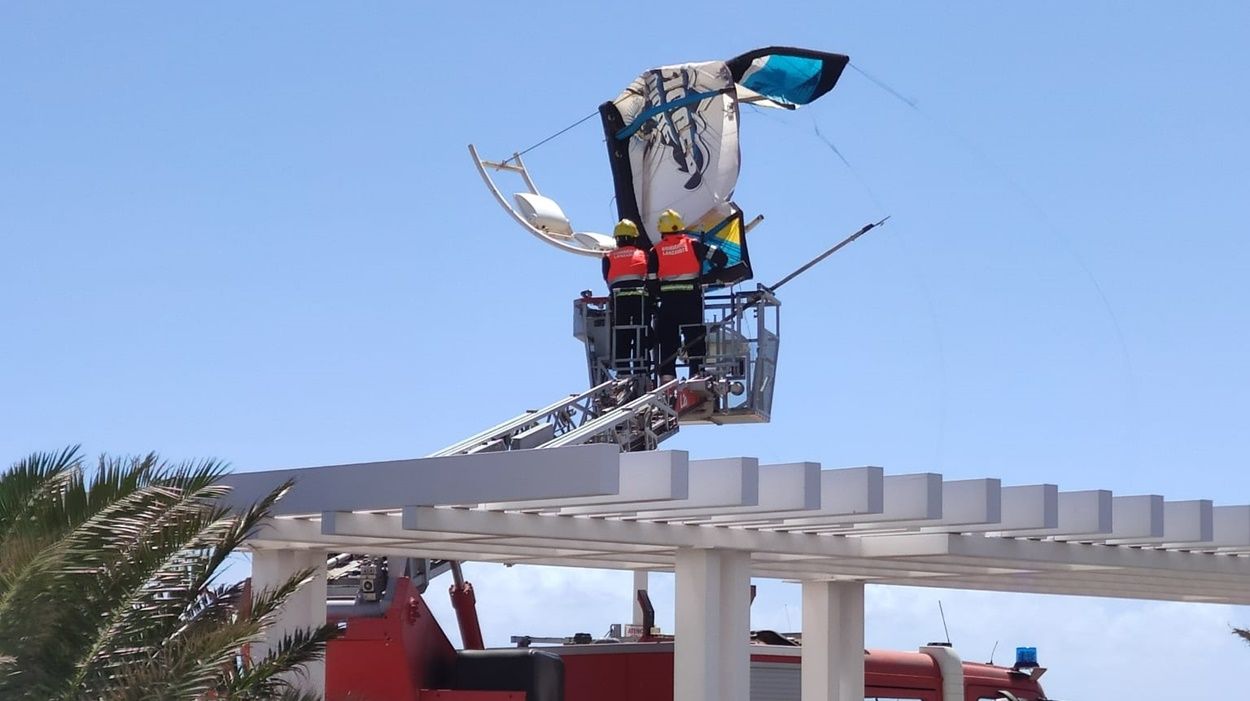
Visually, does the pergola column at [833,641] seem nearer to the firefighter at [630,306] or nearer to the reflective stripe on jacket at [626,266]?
the firefighter at [630,306]

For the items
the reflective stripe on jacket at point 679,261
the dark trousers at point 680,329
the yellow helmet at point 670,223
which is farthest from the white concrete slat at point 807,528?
the yellow helmet at point 670,223

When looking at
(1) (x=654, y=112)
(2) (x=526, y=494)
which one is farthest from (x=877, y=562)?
(1) (x=654, y=112)

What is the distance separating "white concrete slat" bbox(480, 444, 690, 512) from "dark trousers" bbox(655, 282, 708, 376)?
1213cm

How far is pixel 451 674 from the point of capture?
60.6 feet

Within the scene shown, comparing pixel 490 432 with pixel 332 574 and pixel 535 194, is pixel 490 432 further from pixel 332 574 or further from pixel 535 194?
pixel 535 194

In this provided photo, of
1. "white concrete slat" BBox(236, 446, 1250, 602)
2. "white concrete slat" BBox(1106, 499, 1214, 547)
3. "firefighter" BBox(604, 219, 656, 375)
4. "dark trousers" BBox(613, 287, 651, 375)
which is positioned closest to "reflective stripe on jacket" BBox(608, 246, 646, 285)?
"firefighter" BBox(604, 219, 656, 375)

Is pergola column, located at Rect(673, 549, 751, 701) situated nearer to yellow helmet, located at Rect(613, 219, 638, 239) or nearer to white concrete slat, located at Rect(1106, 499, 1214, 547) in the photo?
white concrete slat, located at Rect(1106, 499, 1214, 547)

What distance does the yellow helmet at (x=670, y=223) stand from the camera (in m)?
29.1

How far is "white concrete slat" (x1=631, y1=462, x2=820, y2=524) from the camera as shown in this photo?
56.4 ft

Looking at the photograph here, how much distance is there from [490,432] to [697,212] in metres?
6.44

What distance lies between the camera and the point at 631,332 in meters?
28.7

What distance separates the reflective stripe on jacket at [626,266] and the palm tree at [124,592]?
15.9m

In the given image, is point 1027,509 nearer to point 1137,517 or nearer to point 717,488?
point 1137,517

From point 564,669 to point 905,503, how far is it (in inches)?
Result: 142
